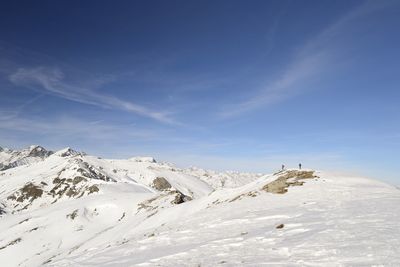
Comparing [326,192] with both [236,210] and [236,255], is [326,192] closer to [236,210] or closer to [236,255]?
[236,210]

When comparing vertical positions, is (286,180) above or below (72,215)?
above

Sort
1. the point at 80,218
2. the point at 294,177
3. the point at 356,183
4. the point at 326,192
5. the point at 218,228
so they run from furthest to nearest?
the point at 80,218
the point at 294,177
the point at 356,183
the point at 326,192
the point at 218,228

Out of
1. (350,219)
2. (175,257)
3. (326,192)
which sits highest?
(326,192)

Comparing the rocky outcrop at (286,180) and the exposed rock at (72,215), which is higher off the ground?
the rocky outcrop at (286,180)

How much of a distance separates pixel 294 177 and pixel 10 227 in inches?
2588

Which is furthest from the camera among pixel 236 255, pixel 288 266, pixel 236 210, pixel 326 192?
pixel 326 192

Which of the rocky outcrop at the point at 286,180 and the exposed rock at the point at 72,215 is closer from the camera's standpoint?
the rocky outcrop at the point at 286,180

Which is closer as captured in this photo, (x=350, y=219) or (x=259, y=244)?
(x=259, y=244)

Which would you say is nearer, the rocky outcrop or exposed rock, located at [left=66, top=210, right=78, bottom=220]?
the rocky outcrop

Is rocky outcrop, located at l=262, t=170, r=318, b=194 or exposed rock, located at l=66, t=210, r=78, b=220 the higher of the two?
rocky outcrop, located at l=262, t=170, r=318, b=194

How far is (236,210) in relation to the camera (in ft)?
92.1

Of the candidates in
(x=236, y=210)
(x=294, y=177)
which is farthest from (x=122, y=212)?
(x=236, y=210)

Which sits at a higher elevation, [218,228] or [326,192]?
[326,192]

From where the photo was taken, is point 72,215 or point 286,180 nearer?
point 286,180
